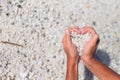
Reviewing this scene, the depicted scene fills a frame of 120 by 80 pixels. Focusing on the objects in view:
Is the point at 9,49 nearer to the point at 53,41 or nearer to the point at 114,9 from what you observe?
the point at 53,41

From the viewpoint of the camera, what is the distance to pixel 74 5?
2420 mm

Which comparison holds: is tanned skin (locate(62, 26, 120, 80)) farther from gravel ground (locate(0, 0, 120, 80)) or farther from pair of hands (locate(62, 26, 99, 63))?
gravel ground (locate(0, 0, 120, 80))

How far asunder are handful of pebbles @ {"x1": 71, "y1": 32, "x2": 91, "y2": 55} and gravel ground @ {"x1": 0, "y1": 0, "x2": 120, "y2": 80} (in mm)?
279

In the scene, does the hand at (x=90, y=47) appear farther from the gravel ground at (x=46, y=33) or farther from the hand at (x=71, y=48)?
the gravel ground at (x=46, y=33)

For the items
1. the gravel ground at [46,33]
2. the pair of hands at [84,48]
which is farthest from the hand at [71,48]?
the gravel ground at [46,33]

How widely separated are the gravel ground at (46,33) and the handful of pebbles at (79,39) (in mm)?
279

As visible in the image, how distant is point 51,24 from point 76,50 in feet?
1.35

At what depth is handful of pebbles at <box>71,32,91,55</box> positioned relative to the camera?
202cm

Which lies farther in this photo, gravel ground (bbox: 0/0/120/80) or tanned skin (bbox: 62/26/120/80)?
gravel ground (bbox: 0/0/120/80)

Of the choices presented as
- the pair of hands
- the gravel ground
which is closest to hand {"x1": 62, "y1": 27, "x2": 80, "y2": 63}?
the pair of hands

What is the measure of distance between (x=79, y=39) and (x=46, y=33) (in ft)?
1.19

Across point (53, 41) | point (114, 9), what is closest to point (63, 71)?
point (53, 41)

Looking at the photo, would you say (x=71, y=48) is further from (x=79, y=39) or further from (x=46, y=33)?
(x=46, y=33)

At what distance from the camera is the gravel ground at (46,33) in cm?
226
